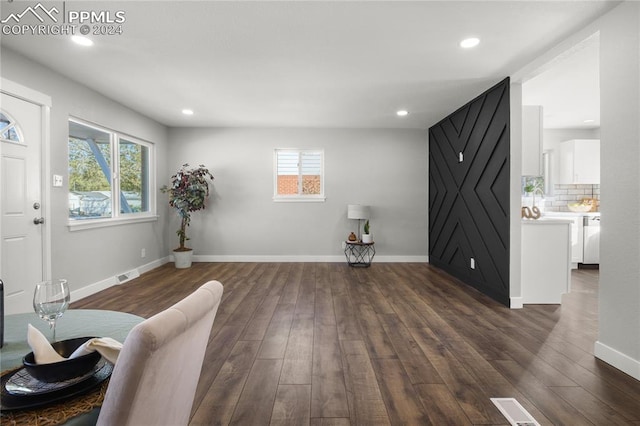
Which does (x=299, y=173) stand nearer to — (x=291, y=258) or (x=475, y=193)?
(x=291, y=258)

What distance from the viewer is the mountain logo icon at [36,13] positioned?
7.79 ft

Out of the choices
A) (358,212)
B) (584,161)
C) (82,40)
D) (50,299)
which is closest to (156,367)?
(50,299)

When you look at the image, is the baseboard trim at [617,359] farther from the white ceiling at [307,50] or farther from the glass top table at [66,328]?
the glass top table at [66,328]

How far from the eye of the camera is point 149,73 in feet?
11.5

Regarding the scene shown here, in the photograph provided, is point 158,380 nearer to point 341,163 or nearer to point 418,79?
point 418,79

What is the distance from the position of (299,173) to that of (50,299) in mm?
5420

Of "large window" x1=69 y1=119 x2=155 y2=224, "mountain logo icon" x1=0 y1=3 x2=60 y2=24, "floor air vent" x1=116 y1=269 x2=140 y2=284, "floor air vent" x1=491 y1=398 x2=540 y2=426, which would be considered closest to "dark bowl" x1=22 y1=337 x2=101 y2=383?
"floor air vent" x1=491 y1=398 x2=540 y2=426

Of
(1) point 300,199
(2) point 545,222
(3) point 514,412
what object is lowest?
(3) point 514,412

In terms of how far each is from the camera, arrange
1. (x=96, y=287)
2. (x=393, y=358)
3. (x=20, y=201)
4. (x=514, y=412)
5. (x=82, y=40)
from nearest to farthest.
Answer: (x=514, y=412) < (x=393, y=358) < (x=82, y=40) < (x=20, y=201) < (x=96, y=287)

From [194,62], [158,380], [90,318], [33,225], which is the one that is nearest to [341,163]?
[194,62]

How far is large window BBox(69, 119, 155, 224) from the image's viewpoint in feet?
12.8

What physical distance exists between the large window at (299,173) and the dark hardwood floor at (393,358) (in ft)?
7.74

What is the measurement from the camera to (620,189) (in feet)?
7.44

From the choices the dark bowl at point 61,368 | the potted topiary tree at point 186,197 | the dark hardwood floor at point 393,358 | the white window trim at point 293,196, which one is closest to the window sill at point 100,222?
the potted topiary tree at point 186,197
